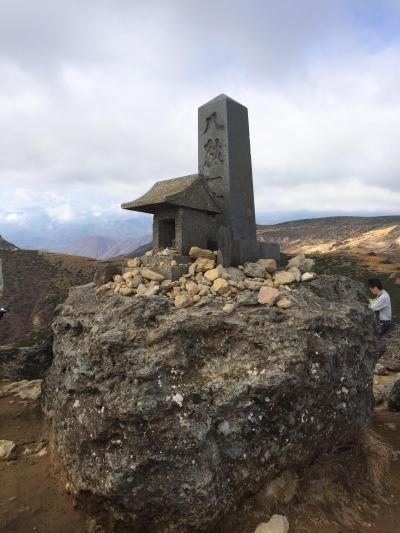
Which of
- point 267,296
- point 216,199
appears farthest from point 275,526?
→ point 216,199

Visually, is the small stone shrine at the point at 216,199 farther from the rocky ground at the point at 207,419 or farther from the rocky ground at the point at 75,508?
the rocky ground at the point at 75,508

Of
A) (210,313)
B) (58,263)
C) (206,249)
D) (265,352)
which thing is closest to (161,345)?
(210,313)

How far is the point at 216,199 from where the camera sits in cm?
924

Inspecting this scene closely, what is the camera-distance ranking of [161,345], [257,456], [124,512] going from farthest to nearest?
[161,345], [257,456], [124,512]

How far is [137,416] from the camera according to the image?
499 centimetres

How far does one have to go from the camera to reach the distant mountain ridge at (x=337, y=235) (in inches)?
3020

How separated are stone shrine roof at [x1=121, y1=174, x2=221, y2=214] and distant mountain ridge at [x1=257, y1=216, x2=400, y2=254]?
66473mm

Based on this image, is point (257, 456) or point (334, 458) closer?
point (257, 456)

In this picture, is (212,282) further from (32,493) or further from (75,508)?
(32,493)

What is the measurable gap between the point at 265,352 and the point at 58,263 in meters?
53.6

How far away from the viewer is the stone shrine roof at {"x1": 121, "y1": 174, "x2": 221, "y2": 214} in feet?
26.4

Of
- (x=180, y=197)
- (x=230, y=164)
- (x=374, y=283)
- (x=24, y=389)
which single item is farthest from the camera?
(x=24, y=389)

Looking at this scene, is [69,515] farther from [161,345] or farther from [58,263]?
[58,263]

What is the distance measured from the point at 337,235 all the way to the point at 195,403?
98.2 m
